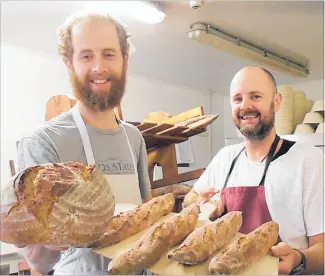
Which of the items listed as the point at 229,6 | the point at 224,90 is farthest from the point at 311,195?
the point at 229,6

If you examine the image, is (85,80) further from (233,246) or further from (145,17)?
(233,246)

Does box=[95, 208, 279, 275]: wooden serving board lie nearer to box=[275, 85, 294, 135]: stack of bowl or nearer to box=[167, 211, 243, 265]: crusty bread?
box=[167, 211, 243, 265]: crusty bread

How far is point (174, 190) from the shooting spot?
20.4 inches

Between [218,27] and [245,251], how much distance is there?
1.03 feet

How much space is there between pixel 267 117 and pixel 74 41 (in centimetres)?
28

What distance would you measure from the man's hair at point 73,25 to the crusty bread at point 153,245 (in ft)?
0.76

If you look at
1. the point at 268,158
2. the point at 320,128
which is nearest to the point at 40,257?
the point at 268,158

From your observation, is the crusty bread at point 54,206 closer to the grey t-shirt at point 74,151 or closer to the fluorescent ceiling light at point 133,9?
the grey t-shirt at point 74,151

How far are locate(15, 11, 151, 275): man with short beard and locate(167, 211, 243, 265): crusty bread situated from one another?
83mm

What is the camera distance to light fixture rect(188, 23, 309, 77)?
0.56 metres

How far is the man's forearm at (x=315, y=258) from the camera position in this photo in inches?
19.8

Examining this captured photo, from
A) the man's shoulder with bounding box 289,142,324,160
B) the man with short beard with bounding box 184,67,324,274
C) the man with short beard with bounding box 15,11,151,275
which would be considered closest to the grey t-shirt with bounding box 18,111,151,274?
the man with short beard with bounding box 15,11,151,275

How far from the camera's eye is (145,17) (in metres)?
0.53

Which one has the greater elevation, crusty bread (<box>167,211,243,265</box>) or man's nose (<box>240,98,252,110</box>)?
man's nose (<box>240,98,252,110</box>)
